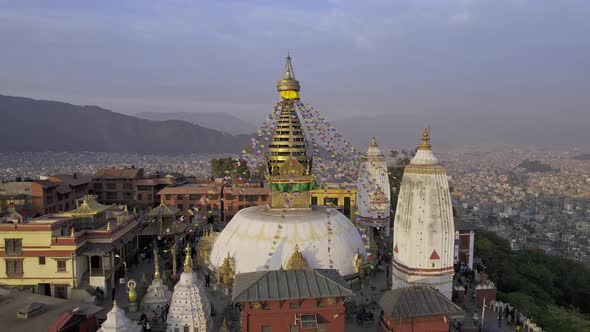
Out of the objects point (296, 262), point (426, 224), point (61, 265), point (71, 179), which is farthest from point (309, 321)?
point (71, 179)

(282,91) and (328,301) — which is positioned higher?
(282,91)

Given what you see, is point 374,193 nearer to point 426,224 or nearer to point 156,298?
point 426,224

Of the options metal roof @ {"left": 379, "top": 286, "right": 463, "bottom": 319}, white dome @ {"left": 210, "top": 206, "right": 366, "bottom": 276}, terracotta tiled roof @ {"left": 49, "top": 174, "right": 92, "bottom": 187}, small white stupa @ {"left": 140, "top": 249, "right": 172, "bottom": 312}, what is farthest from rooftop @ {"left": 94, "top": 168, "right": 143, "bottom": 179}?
metal roof @ {"left": 379, "top": 286, "right": 463, "bottom": 319}

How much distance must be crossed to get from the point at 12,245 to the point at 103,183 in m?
32.0

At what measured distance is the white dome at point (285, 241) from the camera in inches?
Result: 898

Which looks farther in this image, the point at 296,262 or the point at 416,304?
the point at 296,262

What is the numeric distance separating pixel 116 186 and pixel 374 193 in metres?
33.9

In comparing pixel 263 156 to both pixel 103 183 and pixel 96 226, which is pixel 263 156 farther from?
pixel 103 183

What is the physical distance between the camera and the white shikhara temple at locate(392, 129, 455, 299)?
19656 millimetres

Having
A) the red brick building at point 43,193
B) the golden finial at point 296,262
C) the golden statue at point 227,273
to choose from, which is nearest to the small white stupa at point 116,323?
the golden statue at point 227,273

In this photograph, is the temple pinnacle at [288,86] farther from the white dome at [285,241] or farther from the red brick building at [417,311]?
the red brick building at [417,311]

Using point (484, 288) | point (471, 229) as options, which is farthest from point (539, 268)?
point (484, 288)

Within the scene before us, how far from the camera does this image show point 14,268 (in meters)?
23.8

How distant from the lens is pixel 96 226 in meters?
28.6
